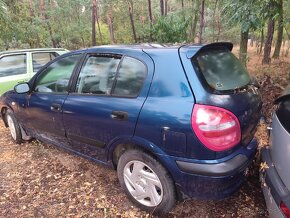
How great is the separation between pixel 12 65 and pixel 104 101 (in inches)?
191

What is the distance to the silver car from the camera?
6.26 ft

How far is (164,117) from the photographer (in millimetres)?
2398

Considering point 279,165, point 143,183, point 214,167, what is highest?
point 279,165

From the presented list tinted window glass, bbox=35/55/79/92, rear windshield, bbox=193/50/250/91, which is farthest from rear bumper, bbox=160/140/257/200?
tinted window glass, bbox=35/55/79/92

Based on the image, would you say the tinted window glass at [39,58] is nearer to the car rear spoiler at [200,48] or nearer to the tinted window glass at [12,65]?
the tinted window glass at [12,65]

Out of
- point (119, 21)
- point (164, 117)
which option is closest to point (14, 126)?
point (164, 117)

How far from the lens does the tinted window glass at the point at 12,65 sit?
6.63 meters

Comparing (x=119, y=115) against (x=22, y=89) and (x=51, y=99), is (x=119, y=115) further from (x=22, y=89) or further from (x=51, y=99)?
(x=22, y=89)

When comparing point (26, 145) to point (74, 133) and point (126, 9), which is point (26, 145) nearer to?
point (74, 133)

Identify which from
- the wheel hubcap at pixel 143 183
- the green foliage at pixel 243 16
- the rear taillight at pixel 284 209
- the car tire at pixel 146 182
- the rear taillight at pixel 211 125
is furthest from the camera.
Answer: the green foliage at pixel 243 16

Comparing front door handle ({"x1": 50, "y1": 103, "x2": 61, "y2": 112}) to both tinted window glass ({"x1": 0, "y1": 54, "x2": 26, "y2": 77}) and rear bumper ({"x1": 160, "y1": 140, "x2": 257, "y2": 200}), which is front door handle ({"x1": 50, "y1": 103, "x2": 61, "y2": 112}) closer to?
rear bumper ({"x1": 160, "y1": 140, "x2": 257, "y2": 200})

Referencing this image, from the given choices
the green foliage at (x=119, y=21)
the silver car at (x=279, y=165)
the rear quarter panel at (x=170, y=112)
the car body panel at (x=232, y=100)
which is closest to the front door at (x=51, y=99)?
the rear quarter panel at (x=170, y=112)

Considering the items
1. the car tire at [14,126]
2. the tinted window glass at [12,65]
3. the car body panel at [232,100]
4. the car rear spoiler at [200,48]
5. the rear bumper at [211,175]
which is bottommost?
the car tire at [14,126]

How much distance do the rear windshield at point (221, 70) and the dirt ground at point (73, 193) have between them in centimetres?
101
